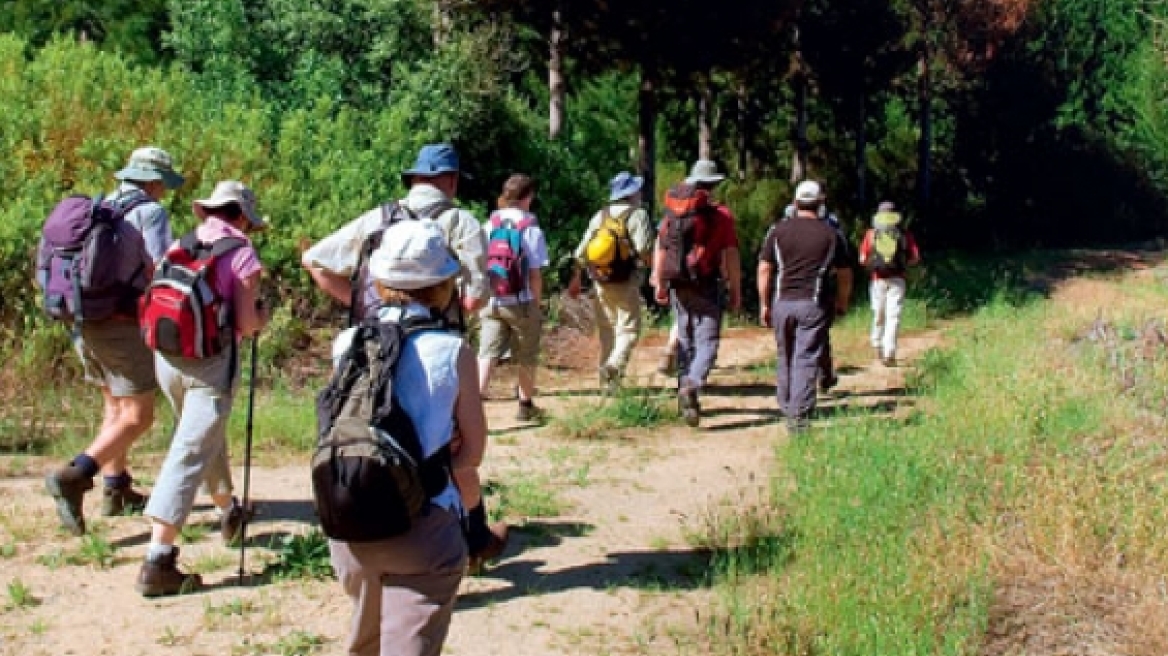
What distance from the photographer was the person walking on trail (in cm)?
587

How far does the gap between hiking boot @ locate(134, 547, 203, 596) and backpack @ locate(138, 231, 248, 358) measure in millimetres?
873

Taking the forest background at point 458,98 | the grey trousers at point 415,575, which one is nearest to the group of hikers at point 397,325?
the grey trousers at point 415,575

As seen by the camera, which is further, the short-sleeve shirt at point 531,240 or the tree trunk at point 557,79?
the tree trunk at point 557,79

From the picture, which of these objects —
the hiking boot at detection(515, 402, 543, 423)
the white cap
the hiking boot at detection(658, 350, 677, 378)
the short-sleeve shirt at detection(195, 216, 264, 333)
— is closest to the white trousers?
the hiking boot at detection(658, 350, 677, 378)

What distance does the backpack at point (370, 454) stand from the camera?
357 cm

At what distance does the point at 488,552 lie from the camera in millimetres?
5941

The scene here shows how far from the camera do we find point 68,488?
616cm

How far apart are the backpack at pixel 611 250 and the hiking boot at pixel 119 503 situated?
4338 mm

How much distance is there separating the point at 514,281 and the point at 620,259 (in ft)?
4.68

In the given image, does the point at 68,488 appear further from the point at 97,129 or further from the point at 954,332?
the point at 954,332

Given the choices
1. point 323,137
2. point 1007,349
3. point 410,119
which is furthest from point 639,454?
point 410,119

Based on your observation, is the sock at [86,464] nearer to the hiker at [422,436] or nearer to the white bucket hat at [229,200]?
the white bucket hat at [229,200]

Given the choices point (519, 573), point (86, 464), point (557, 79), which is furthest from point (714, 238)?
point (557, 79)

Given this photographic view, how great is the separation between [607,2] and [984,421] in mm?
10296
